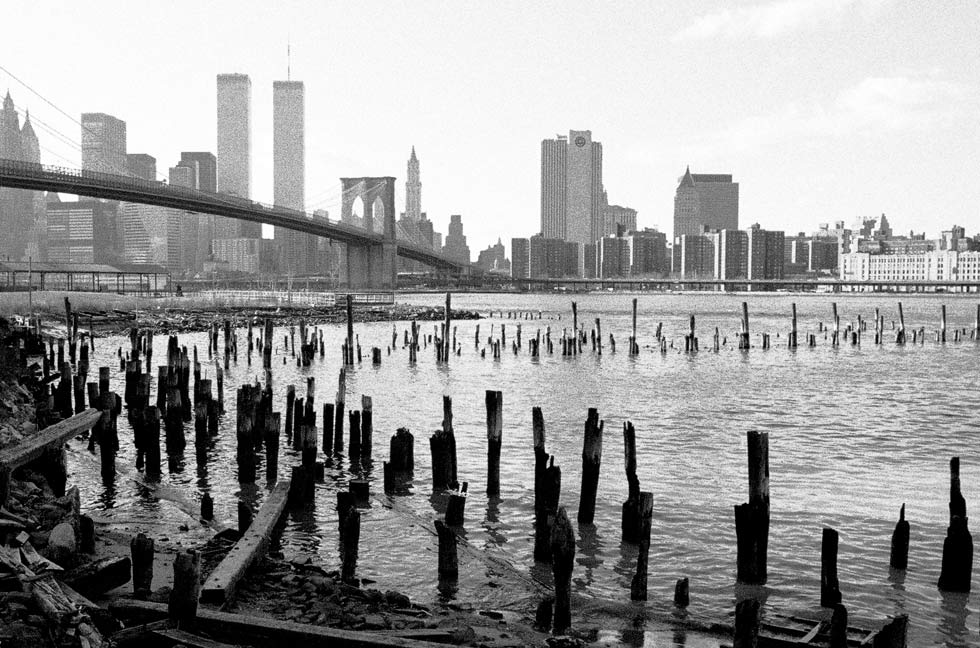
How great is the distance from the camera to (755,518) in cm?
739

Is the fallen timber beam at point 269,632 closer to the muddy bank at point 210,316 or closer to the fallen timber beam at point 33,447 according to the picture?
the fallen timber beam at point 33,447

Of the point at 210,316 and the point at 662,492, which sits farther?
the point at 210,316

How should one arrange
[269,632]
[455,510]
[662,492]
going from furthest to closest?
1. [662,492]
2. [455,510]
3. [269,632]

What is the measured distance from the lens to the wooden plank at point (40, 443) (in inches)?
340

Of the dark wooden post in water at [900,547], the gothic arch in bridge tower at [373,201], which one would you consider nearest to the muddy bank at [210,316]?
the dark wooden post in water at [900,547]

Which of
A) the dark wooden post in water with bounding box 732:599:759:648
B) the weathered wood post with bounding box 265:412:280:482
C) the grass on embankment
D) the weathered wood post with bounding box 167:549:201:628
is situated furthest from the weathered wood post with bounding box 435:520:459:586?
the grass on embankment

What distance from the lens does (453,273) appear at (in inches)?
4513

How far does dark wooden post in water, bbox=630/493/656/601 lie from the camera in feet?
22.5

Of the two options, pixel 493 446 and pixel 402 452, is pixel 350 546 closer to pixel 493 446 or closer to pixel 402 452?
pixel 493 446

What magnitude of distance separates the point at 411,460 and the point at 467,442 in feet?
10.2

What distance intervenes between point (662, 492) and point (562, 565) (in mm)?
5237

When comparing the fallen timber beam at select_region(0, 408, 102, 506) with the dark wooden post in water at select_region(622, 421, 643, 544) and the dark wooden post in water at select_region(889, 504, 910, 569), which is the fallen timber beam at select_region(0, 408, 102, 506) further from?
the dark wooden post in water at select_region(889, 504, 910, 569)

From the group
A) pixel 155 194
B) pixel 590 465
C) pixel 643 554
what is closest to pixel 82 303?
pixel 155 194

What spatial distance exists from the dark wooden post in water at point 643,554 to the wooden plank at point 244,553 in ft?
9.48
